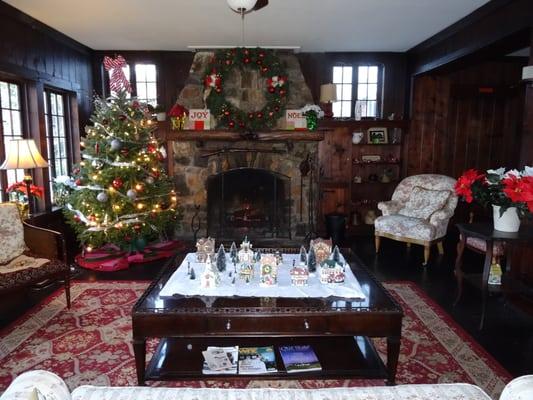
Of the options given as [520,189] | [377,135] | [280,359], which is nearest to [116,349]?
[280,359]

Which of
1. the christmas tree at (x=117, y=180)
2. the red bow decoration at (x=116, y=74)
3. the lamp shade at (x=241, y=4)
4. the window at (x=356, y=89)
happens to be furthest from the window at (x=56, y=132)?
the window at (x=356, y=89)

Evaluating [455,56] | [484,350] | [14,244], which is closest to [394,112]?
[455,56]

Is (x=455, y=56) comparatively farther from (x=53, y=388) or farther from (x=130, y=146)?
(x=53, y=388)

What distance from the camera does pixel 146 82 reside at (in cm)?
597

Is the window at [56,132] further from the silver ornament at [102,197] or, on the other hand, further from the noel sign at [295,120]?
the noel sign at [295,120]

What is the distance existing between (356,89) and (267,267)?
4344mm

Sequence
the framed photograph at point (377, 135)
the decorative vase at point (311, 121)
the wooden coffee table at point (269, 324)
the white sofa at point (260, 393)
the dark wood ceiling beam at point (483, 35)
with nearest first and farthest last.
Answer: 1. the white sofa at point (260, 393)
2. the wooden coffee table at point (269, 324)
3. the dark wood ceiling beam at point (483, 35)
4. the decorative vase at point (311, 121)
5. the framed photograph at point (377, 135)

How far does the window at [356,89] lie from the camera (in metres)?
6.09

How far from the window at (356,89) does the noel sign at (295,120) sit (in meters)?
0.71

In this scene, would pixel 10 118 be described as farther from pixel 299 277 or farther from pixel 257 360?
pixel 257 360

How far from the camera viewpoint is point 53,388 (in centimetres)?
116

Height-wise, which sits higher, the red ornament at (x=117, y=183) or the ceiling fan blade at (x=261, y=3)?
the ceiling fan blade at (x=261, y=3)

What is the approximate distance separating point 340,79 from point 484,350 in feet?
14.4

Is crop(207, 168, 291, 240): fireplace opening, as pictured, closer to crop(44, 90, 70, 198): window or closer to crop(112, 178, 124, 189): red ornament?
crop(112, 178, 124, 189): red ornament
